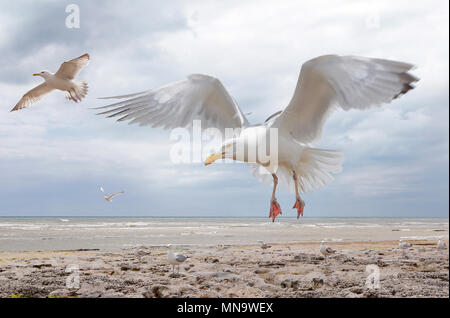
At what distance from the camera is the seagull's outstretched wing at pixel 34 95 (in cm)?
560

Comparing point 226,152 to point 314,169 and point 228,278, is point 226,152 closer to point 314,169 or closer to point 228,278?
point 314,169

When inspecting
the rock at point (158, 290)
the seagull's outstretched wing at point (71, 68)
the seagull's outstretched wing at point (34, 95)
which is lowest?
the rock at point (158, 290)

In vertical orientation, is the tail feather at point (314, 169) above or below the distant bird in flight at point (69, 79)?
below

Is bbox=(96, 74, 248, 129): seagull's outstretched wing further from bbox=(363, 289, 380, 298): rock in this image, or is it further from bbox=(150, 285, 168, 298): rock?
bbox=(363, 289, 380, 298): rock

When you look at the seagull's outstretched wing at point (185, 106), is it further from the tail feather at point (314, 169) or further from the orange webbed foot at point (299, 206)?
the orange webbed foot at point (299, 206)

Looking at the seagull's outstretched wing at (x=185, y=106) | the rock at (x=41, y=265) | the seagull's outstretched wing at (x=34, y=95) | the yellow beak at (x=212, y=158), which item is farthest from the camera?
the rock at (x=41, y=265)

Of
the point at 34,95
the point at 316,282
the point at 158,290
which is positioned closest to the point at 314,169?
the point at 316,282

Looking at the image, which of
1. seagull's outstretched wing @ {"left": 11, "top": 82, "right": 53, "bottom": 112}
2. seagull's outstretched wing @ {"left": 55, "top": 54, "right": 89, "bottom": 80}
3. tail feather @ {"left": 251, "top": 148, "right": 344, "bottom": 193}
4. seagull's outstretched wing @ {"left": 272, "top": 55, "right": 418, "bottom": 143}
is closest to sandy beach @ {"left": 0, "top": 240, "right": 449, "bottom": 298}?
tail feather @ {"left": 251, "top": 148, "right": 344, "bottom": 193}

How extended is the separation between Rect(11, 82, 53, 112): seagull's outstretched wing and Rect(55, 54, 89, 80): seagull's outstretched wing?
70 centimetres

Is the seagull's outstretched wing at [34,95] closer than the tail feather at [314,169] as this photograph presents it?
No

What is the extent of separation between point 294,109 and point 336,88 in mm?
574

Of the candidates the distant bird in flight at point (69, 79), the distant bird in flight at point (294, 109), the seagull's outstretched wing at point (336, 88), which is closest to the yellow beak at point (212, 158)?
the distant bird in flight at point (294, 109)

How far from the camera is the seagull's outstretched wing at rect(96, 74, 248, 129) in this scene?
368 centimetres

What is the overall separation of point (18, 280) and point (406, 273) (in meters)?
5.05
